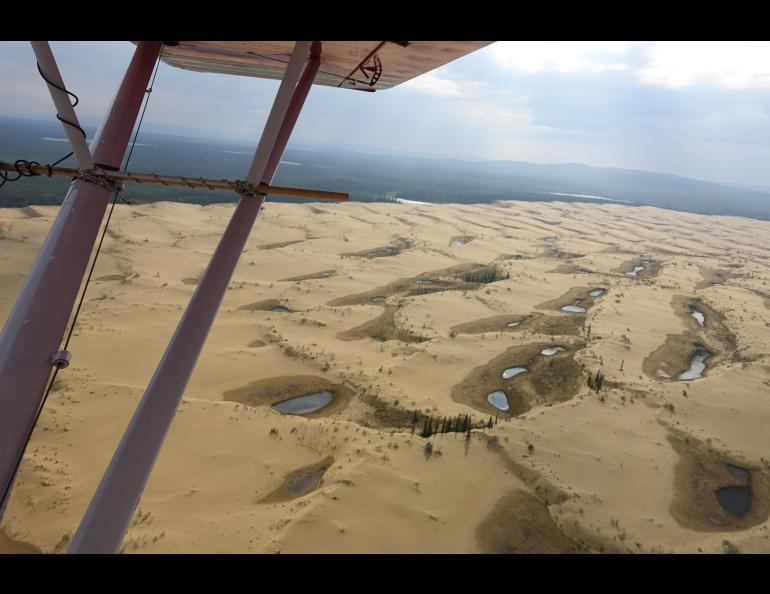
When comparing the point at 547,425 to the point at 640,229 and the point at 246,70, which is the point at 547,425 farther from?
the point at 640,229

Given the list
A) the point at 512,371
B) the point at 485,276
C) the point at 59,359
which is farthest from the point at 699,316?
the point at 59,359

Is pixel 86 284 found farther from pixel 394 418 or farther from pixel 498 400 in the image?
pixel 498 400

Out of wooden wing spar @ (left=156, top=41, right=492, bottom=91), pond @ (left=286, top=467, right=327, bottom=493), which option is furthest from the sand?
wooden wing spar @ (left=156, top=41, right=492, bottom=91)

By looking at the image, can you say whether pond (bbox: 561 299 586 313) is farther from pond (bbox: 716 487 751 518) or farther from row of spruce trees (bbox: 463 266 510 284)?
pond (bbox: 716 487 751 518)

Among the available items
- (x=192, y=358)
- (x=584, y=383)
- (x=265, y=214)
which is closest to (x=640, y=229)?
(x=265, y=214)

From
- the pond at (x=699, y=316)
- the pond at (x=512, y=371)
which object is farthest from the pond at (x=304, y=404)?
the pond at (x=699, y=316)
